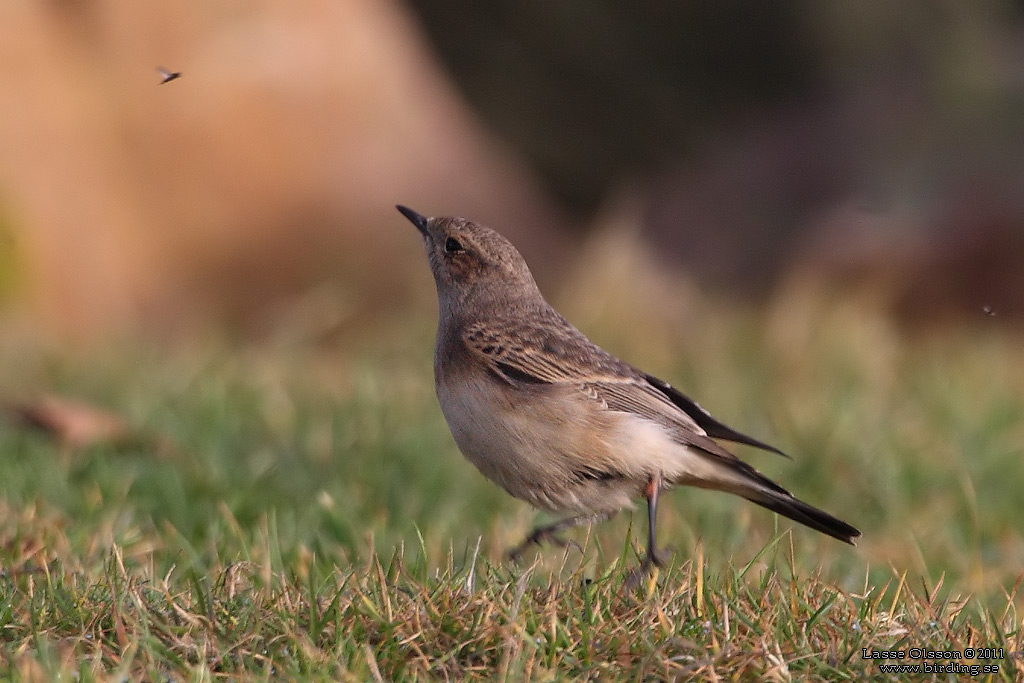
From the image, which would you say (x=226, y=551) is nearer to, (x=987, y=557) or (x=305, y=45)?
(x=987, y=557)

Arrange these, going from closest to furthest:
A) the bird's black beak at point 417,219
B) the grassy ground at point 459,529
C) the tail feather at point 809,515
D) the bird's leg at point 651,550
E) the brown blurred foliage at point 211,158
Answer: the grassy ground at point 459,529 < the bird's leg at point 651,550 < the tail feather at point 809,515 < the bird's black beak at point 417,219 < the brown blurred foliage at point 211,158

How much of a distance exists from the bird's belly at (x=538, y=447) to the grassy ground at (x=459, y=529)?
27cm

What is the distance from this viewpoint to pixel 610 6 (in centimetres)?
1788

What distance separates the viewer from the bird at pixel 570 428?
181 inches

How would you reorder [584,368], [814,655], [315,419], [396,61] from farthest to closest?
[396,61] < [315,419] < [584,368] < [814,655]

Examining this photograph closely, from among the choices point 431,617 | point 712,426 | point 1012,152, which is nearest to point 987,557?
point 712,426

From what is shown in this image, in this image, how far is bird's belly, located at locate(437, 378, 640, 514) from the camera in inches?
180

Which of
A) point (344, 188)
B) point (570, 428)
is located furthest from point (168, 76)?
point (344, 188)

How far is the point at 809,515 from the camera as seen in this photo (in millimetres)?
4770

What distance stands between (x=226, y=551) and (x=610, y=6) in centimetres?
1404

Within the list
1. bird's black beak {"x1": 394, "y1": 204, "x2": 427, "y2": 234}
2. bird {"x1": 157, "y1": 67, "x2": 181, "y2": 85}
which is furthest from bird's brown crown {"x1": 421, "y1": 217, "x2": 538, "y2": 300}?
bird {"x1": 157, "y1": 67, "x2": 181, "y2": 85}

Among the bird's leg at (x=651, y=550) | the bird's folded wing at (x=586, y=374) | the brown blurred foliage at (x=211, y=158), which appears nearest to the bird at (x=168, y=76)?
the brown blurred foliage at (x=211, y=158)

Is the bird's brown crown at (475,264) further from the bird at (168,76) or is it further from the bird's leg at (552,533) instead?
the bird at (168,76)

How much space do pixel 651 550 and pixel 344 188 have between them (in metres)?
8.19
